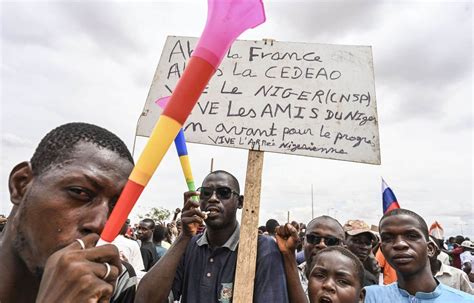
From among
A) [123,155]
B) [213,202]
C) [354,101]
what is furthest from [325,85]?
[123,155]

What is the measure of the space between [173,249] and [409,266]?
1.70 m

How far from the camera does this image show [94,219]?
1.05 meters

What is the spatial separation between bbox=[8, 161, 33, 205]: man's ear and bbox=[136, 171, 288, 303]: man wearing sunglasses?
1.00 m

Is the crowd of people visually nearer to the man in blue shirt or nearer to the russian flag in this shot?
the man in blue shirt

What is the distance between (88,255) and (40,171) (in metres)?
0.49

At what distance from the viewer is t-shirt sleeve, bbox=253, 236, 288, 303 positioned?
7.47ft

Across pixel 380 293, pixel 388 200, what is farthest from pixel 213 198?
pixel 388 200

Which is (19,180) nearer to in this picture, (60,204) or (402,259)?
(60,204)

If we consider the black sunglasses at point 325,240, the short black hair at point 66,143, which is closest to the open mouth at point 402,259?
the black sunglasses at point 325,240

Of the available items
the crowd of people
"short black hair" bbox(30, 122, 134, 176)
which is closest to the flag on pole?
the crowd of people

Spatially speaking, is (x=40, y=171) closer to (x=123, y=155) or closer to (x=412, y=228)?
(x=123, y=155)

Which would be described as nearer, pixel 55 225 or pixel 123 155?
pixel 55 225

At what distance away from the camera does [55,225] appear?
3.43 feet

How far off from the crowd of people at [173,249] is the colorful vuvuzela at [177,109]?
10cm
